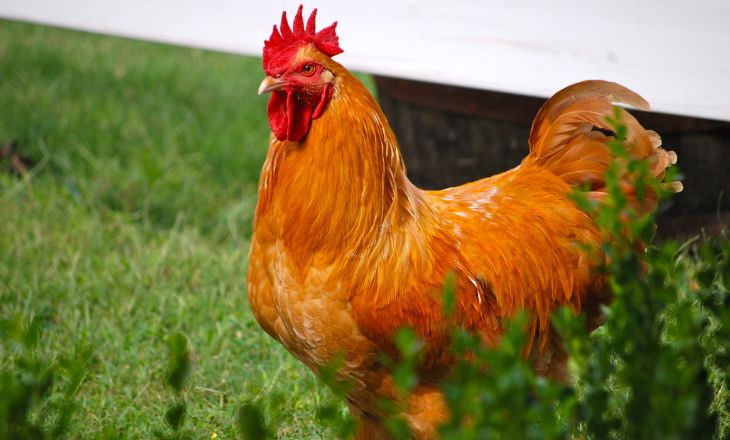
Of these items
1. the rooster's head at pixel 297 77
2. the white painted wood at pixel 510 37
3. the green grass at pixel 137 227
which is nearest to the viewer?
the rooster's head at pixel 297 77

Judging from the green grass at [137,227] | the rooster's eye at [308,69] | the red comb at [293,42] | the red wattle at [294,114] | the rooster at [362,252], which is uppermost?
the red comb at [293,42]

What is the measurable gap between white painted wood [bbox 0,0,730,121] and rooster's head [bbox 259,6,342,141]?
191 centimetres

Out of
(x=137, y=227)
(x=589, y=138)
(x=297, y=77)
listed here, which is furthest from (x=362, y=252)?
(x=137, y=227)

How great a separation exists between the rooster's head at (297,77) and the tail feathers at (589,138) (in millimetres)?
1041

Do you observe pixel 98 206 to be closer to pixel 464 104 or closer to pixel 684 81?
pixel 464 104

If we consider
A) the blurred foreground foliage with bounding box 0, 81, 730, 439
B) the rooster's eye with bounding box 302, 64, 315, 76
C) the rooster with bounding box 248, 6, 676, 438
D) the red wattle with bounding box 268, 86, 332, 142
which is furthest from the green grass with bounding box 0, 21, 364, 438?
the rooster's eye with bounding box 302, 64, 315, 76

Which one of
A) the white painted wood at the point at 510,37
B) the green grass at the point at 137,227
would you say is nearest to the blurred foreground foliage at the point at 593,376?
the green grass at the point at 137,227

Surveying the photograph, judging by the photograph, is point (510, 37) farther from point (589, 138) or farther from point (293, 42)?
point (293, 42)

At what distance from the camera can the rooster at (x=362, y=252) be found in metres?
2.93

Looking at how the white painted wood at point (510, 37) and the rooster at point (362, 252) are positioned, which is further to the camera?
the white painted wood at point (510, 37)

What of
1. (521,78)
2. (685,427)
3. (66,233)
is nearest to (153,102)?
(66,233)

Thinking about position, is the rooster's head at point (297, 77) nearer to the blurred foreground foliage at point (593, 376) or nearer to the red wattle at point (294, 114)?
the red wattle at point (294, 114)

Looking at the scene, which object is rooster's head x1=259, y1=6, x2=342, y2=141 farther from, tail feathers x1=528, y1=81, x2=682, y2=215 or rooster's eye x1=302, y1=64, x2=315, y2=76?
tail feathers x1=528, y1=81, x2=682, y2=215

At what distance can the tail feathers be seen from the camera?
335cm
